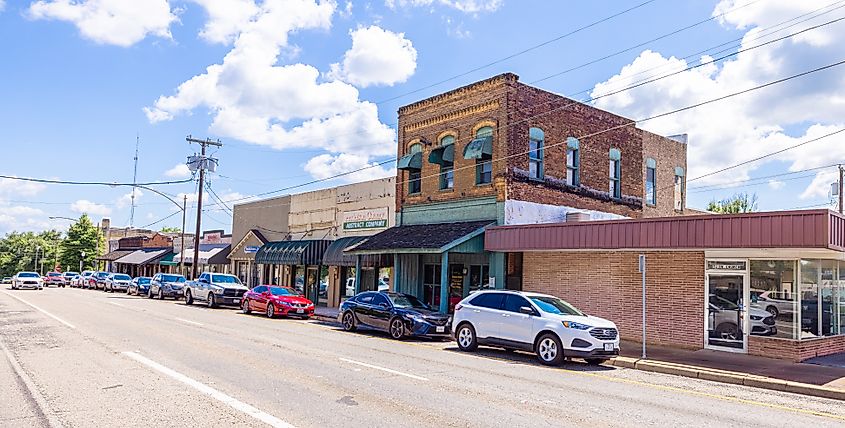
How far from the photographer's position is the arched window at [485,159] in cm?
2353

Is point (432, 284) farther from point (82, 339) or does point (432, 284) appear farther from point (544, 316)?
point (82, 339)

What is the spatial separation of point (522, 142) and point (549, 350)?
11.3 meters

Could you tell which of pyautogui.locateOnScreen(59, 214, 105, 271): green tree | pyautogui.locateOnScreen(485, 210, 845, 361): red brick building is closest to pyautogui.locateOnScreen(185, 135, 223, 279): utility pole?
pyautogui.locateOnScreen(485, 210, 845, 361): red brick building

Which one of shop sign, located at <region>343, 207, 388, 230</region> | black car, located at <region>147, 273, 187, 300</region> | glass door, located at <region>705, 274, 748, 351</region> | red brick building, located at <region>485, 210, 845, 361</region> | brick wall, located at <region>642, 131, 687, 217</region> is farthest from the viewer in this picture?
black car, located at <region>147, 273, 187, 300</region>

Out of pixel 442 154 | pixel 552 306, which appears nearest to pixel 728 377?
pixel 552 306

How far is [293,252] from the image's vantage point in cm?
3388

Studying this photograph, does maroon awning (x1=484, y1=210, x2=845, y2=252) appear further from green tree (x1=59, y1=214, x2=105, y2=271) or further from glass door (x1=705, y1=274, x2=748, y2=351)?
green tree (x1=59, y1=214, x2=105, y2=271)

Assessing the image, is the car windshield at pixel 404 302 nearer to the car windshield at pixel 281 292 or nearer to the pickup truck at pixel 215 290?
the car windshield at pixel 281 292

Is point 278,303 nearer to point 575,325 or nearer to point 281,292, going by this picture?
point 281,292

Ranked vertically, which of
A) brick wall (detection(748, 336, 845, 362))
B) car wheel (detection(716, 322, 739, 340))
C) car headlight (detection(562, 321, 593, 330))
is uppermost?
car headlight (detection(562, 321, 593, 330))

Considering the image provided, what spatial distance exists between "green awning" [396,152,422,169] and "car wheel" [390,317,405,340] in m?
9.74

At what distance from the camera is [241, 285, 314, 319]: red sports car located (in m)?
25.4

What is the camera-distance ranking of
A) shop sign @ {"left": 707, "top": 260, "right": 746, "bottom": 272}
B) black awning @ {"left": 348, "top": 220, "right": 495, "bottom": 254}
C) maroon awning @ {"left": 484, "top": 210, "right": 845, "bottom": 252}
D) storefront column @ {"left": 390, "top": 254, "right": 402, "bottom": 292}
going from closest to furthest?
1. maroon awning @ {"left": 484, "top": 210, "right": 845, "bottom": 252}
2. shop sign @ {"left": 707, "top": 260, "right": 746, "bottom": 272}
3. black awning @ {"left": 348, "top": 220, "right": 495, "bottom": 254}
4. storefront column @ {"left": 390, "top": 254, "right": 402, "bottom": 292}

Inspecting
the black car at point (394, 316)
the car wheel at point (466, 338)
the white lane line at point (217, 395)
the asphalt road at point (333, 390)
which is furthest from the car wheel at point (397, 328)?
the white lane line at point (217, 395)
